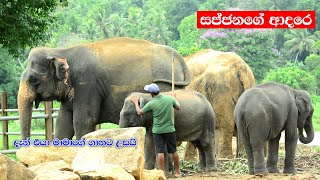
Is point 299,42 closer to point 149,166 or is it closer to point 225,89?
point 225,89

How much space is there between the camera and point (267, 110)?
486 inches

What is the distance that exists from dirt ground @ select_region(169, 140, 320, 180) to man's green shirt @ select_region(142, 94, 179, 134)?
0.84m

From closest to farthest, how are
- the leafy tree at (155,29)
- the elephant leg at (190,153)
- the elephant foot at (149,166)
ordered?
the elephant foot at (149,166) < the elephant leg at (190,153) < the leafy tree at (155,29)

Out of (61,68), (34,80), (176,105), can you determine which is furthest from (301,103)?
(34,80)

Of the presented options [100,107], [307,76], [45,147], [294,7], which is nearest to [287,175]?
[100,107]

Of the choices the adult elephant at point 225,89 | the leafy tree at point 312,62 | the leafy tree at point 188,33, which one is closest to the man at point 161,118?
the adult elephant at point 225,89

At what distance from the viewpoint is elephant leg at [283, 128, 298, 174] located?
1269 cm

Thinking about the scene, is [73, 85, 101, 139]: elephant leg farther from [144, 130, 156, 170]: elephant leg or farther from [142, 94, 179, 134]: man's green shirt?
[142, 94, 179, 134]: man's green shirt

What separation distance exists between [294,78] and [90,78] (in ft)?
120

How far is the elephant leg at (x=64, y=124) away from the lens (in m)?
13.5

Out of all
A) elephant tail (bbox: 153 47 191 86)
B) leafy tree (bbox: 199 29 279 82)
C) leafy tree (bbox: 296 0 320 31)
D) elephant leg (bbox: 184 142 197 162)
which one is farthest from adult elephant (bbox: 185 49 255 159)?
leafy tree (bbox: 296 0 320 31)

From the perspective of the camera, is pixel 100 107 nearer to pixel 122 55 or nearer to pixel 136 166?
pixel 122 55

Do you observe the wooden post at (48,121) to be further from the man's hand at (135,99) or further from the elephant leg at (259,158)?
the elephant leg at (259,158)

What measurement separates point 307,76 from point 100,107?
125ft
